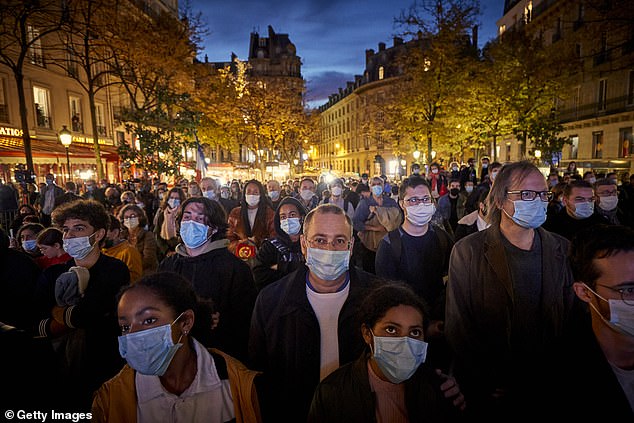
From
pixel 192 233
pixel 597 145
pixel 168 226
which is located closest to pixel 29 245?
pixel 168 226

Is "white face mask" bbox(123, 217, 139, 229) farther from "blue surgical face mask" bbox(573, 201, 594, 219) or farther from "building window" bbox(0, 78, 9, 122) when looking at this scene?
"building window" bbox(0, 78, 9, 122)

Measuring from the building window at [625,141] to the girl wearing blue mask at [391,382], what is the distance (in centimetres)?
3197

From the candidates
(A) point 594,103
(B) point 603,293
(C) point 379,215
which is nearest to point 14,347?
(B) point 603,293

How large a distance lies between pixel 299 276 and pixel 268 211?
3.36 metres

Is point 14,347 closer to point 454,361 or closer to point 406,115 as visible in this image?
point 454,361

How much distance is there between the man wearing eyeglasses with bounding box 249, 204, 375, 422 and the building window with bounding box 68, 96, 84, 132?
2867 cm

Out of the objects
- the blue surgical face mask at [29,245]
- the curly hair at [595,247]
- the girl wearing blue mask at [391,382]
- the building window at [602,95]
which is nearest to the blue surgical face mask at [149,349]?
the girl wearing blue mask at [391,382]

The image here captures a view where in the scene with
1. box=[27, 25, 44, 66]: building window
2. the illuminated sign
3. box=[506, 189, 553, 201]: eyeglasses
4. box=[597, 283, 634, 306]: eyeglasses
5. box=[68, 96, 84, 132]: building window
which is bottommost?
box=[597, 283, 634, 306]: eyeglasses

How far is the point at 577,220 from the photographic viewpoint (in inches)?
185

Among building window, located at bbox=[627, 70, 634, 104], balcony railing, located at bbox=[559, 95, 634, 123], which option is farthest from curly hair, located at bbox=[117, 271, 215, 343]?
building window, located at bbox=[627, 70, 634, 104]

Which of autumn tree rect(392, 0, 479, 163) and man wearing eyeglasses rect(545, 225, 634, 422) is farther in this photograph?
autumn tree rect(392, 0, 479, 163)

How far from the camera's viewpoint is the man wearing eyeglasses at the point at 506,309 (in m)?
2.55

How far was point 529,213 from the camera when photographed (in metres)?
2.79

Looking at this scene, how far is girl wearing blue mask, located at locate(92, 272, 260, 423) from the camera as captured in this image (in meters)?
2.01
